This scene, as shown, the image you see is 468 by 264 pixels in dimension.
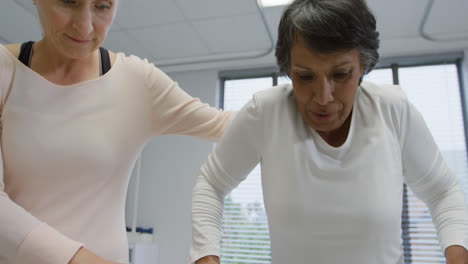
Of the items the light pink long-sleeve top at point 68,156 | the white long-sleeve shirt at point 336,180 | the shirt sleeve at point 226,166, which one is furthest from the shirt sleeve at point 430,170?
the light pink long-sleeve top at point 68,156

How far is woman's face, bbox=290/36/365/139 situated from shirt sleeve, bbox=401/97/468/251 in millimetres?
141

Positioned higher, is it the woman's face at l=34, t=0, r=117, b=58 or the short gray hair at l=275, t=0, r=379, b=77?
the woman's face at l=34, t=0, r=117, b=58

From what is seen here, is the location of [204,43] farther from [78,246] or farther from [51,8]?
[78,246]

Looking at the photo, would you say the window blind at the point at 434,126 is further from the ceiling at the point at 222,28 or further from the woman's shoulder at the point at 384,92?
the woman's shoulder at the point at 384,92

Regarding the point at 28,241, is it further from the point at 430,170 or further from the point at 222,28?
the point at 222,28

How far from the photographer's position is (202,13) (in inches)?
113

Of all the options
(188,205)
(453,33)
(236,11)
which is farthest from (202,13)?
(453,33)

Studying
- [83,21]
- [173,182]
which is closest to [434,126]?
[173,182]

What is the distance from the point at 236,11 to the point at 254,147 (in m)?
2.20

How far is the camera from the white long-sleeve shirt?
76 centimetres

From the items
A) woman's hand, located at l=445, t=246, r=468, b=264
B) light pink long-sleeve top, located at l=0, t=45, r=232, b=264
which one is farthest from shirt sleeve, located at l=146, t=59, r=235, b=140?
woman's hand, located at l=445, t=246, r=468, b=264

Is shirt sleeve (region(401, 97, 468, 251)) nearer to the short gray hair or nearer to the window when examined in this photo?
the short gray hair

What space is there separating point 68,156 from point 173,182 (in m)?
3.00

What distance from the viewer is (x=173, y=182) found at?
12.4 feet
